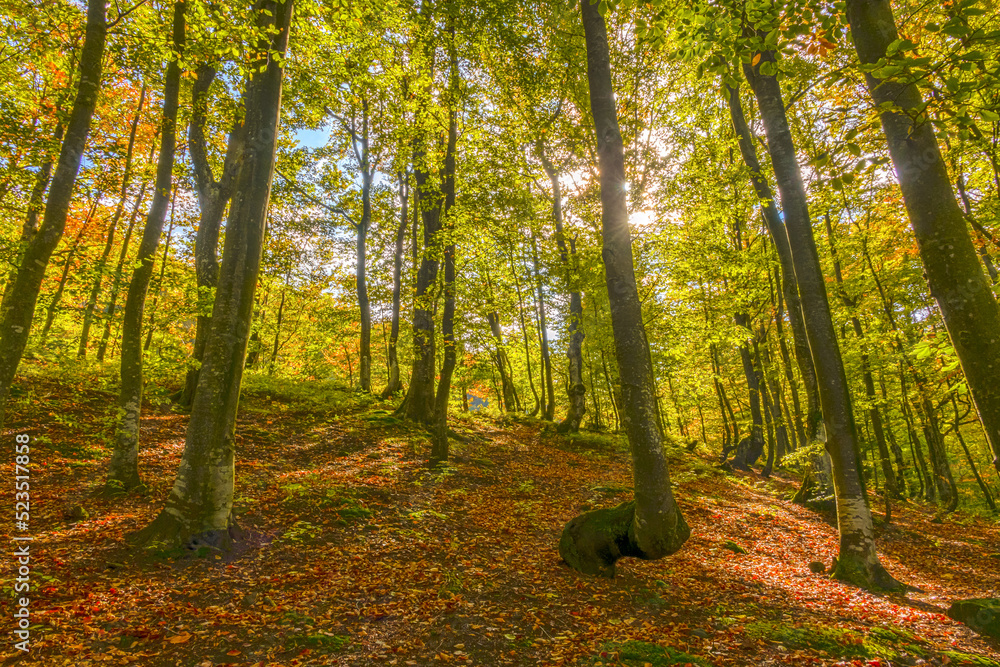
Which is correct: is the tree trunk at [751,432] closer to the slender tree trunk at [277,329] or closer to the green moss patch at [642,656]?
the green moss patch at [642,656]

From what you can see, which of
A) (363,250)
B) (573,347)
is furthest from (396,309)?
(573,347)

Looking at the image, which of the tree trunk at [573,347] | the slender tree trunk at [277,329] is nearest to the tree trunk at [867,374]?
the tree trunk at [573,347]

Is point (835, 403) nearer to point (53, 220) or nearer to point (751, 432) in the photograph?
point (53, 220)

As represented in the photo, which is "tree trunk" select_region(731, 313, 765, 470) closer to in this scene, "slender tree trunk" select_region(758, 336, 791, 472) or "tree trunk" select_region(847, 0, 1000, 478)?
"slender tree trunk" select_region(758, 336, 791, 472)

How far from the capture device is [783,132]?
306 inches

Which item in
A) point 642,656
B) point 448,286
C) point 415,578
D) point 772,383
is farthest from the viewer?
point 772,383

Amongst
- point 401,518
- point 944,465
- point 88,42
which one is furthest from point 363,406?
point 944,465

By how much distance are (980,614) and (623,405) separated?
5049mm

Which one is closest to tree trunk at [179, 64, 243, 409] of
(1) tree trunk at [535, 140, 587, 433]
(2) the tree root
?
(2) the tree root

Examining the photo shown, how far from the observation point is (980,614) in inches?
208

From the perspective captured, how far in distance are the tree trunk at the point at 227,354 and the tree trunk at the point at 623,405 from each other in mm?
4836

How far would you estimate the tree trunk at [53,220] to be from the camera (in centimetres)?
468

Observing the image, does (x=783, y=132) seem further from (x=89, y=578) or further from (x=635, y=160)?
(x=89, y=578)

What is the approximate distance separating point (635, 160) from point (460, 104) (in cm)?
571
